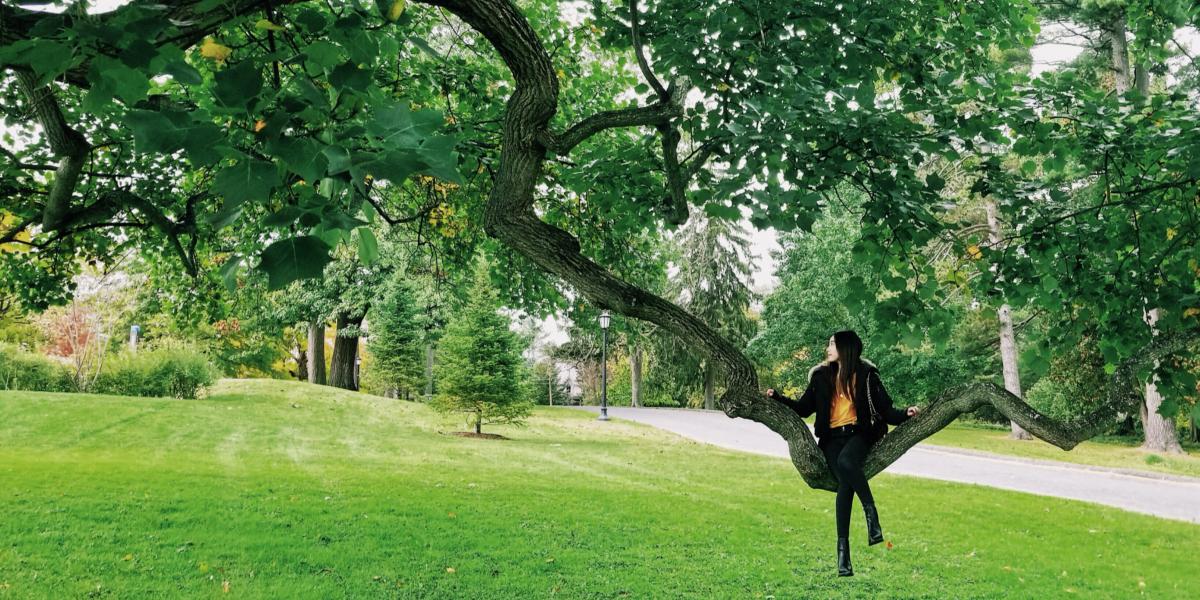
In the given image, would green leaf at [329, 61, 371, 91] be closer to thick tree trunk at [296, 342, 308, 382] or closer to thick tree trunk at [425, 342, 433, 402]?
thick tree trunk at [425, 342, 433, 402]

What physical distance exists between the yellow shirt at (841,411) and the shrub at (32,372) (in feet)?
74.0

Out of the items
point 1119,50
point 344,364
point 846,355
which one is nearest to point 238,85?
point 846,355

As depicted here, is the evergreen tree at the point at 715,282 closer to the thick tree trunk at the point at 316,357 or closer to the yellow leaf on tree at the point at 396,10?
the thick tree trunk at the point at 316,357

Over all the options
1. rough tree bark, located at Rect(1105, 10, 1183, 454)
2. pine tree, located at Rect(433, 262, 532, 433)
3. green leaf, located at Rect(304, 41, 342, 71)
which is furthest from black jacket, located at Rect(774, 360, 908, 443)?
pine tree, located at Rect(433, 262, 532, 433)

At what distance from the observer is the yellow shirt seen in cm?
411

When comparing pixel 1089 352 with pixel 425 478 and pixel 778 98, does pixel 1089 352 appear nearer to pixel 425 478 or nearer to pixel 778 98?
pixel 425 478

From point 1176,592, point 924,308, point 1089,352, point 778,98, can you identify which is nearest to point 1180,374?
point 924,308

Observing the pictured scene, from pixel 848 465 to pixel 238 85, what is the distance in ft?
11.3

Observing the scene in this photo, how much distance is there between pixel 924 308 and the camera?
4.40 m

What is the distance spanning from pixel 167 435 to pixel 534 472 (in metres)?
7.72

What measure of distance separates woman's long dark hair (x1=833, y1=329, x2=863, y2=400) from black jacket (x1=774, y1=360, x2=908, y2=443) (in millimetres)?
33

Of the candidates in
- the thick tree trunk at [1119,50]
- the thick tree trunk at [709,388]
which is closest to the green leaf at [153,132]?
the thick tree trunk at [1119,50]

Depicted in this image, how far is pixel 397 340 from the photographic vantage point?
27.0 meters

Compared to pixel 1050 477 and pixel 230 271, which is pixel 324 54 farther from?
pixel 1050 477
